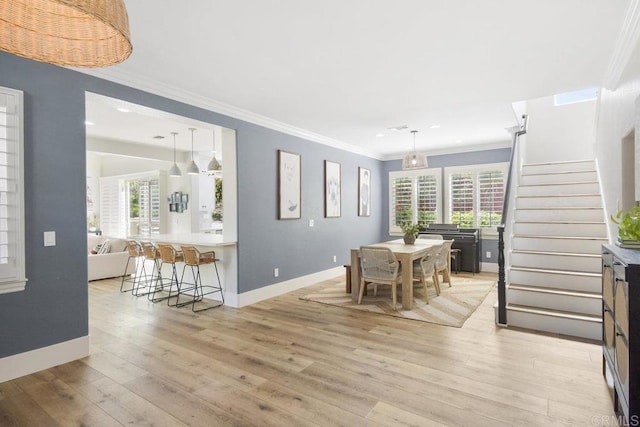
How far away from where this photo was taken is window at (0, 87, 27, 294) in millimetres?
2604

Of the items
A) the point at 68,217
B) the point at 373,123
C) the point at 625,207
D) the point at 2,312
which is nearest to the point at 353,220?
the point at 373,123

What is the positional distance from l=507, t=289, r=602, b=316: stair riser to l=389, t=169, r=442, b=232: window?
12.3 feet

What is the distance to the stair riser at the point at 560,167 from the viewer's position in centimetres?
559

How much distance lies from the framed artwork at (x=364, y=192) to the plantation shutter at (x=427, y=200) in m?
1.16

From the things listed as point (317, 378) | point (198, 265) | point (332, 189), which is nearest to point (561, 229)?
point (332, 189)

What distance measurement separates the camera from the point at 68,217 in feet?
9.89

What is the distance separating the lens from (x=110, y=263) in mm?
6695

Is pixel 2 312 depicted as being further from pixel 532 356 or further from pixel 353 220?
pixel 353 220

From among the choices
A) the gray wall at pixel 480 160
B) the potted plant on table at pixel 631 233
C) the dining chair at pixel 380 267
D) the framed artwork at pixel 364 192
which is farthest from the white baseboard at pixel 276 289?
the potted plant on table at pixel 631 233

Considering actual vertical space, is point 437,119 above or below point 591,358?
above

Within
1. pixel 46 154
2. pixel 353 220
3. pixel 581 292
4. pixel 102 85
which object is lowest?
pixel 581 292

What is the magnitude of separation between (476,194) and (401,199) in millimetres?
1647

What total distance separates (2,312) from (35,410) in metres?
0.85

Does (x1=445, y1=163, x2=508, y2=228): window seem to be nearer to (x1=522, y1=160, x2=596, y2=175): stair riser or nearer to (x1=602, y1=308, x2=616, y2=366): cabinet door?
(x1=522, y1=160, x2=596, y2=175): stair riser
